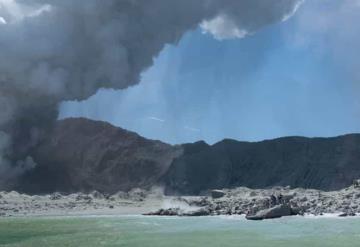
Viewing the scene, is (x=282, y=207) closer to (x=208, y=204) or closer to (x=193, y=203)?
(x=208, y=204)

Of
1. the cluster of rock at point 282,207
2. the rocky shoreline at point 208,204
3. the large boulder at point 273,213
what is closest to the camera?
the large boulder at point 273,213

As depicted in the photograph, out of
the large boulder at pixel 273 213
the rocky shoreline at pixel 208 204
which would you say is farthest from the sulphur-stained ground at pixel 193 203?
the large boulder at pixel 273 213

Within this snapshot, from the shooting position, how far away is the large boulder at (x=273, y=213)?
3105 inches

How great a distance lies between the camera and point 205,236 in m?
51.4

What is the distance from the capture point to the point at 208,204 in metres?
117

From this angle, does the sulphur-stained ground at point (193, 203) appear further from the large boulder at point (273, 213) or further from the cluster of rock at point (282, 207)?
the large boulder at point (273, 213)

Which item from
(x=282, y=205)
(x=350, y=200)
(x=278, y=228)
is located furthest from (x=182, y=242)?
(x=350, y=200)

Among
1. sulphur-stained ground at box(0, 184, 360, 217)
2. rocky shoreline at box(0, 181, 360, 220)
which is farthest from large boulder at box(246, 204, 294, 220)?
sulphur-stained ground at box(0, 184, 360, 217)

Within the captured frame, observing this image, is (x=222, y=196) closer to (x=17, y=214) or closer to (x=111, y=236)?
(x=17, y=214)

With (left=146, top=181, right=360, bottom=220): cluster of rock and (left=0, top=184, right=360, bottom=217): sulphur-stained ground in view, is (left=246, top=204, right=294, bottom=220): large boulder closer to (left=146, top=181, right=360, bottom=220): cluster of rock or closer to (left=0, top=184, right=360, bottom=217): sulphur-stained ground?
(left=146, top=181, right=360, bottom=220): cluster of rock

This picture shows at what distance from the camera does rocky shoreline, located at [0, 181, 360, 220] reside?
8625 cm

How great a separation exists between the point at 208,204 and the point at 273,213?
37.9 metres

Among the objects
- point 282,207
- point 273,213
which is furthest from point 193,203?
point 273,213

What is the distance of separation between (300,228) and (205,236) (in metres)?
11.8
